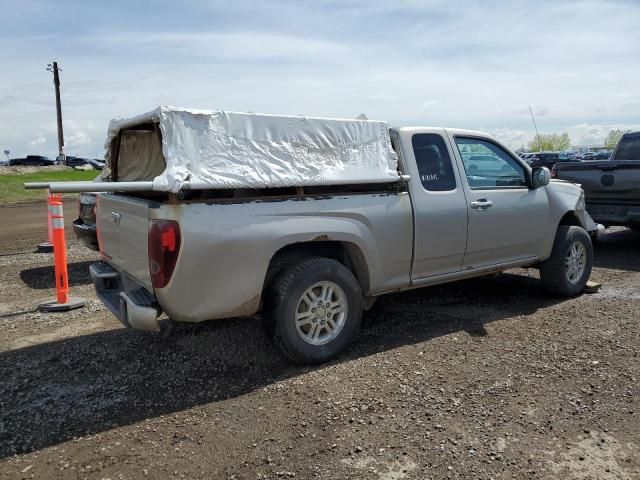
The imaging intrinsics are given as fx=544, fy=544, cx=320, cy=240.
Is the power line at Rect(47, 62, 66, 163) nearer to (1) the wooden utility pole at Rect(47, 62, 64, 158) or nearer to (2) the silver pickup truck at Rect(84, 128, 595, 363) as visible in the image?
(1) the wooden utility pole at Rect(47, 62, 64, 158)

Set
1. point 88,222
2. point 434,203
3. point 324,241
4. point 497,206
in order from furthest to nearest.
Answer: point 88,222, point 497,206, point 434,203, point 324,241

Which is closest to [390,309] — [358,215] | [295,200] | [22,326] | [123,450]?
[358,215]

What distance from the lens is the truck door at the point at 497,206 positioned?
17.3ft

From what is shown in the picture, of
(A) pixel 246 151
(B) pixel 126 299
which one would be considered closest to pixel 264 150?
(A) pixel 246 151

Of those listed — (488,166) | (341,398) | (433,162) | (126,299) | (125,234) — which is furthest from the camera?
(488,166)

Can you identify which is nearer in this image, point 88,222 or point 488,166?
point 488,166

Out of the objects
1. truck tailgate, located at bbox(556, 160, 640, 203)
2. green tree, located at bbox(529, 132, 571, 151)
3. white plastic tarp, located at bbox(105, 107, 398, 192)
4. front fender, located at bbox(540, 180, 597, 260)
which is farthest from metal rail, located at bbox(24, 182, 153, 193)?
green tree, located at bbox(529, 132, 571, 151)

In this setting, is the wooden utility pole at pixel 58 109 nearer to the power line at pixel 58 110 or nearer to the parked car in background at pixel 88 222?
the power line at pixel 58 110

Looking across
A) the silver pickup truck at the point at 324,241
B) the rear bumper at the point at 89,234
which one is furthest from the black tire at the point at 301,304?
the rear bumper at the point at 89,234

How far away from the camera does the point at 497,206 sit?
541cm

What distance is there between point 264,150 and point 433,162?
1.76m

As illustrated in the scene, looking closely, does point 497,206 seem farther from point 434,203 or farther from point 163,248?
point 163,248

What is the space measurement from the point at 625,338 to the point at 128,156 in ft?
16.1

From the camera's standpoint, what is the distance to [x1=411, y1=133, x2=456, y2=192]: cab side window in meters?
4.97
